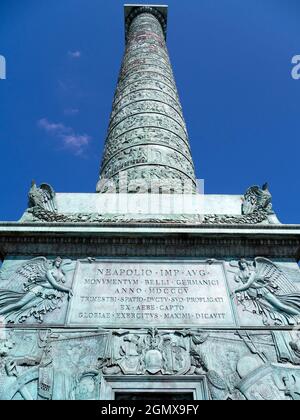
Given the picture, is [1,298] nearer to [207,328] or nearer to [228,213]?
[207,328]

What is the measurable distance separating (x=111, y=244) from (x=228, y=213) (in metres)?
1.76

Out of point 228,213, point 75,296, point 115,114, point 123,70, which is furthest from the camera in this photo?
point 123,70

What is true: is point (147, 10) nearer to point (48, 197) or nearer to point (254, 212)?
point (48, 197)

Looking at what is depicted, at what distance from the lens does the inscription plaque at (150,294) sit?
429cm

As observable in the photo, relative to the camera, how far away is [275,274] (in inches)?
188

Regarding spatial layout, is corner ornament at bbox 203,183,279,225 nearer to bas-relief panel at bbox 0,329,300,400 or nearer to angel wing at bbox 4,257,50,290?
bas-relief panel at bbox 0,329,300,400

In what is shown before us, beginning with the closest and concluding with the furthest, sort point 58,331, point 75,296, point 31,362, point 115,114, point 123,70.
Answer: point 31,362 < point 58,331 < point 75,296 < point 115,114 < point 123,70

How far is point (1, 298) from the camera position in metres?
4.44

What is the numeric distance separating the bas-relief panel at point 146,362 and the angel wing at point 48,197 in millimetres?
1822

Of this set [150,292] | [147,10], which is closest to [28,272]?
[150,292]

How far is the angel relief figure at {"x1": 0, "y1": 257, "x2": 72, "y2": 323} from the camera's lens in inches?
171

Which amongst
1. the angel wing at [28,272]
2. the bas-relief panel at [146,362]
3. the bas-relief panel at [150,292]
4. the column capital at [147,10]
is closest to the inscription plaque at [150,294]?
the bas-relief panel at [150,292]

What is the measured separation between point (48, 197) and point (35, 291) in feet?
4.97
